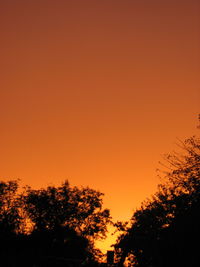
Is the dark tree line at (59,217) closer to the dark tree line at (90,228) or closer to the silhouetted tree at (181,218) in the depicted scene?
the dark tree line at (90,228)

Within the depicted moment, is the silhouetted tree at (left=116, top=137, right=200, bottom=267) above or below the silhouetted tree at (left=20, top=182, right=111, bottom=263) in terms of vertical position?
below

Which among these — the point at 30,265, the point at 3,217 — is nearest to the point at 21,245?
the point at 30,265

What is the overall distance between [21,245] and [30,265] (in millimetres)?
5479

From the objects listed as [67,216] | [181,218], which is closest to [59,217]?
[67,216]

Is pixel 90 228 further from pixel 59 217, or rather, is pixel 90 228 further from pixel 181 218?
pixel 181 218

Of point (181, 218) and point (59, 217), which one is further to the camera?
point (59, 217)

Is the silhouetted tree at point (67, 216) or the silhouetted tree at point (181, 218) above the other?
the silhouetted tree at point (67, 216)

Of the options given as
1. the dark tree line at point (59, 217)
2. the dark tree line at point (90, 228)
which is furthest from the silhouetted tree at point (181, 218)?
the dark tree line at point (59, 217)

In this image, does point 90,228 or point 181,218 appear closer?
point 181,218

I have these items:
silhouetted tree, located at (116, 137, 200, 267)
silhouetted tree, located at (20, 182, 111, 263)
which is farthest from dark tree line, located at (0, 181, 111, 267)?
silhouetted tree, located at (116, 137, 200, 267)

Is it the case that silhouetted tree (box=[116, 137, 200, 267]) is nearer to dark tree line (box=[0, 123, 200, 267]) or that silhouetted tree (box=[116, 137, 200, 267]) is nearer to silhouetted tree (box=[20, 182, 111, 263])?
dark tree line (box=[0, 123, 200, 267])

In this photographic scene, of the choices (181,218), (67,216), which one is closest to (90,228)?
→ (67,216)

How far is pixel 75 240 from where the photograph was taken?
226ft

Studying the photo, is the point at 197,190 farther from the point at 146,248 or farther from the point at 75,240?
the point at 75,240
